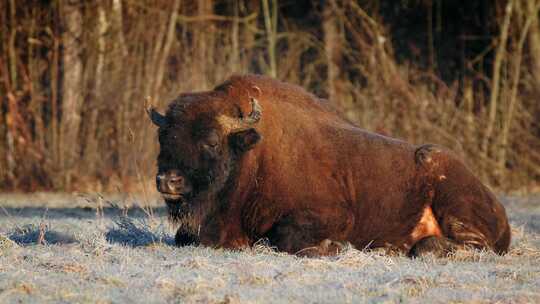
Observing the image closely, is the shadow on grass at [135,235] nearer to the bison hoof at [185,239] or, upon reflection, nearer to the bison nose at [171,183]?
the bison hoof at [185,239]

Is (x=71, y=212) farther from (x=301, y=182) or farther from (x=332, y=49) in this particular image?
(x=332, y=49)

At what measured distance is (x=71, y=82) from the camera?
20.2 metres

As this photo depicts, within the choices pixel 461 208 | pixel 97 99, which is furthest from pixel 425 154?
pixel 97 99

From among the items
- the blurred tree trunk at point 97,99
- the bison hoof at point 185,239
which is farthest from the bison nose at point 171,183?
the blurred tree trunk at point 97,99

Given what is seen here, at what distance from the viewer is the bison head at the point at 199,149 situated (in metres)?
8.58

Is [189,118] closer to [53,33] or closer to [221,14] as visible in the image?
[53,33]

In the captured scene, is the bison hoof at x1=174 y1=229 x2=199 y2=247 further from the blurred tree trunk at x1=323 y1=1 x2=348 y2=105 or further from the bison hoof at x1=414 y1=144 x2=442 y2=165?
the blurred tree trunk at x1=323 y1=1 x2=348 y2=105

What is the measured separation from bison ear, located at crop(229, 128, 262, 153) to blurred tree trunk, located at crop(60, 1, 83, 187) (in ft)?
38.0

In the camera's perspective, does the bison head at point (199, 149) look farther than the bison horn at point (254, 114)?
No

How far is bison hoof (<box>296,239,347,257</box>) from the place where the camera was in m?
8.75

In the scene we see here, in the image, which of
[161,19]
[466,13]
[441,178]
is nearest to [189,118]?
[441,178]

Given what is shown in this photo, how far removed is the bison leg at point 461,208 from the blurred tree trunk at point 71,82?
453 inches

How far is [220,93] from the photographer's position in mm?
9219

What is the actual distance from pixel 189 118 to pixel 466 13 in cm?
1683
